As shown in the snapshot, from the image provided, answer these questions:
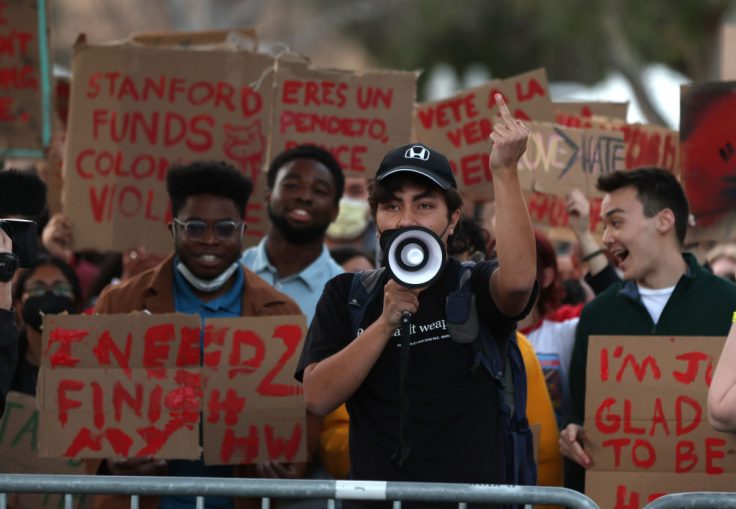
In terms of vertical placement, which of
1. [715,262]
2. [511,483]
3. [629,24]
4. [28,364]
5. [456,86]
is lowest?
[511,483]

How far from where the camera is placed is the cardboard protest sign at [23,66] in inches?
292

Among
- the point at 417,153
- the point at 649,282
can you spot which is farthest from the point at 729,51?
the point at 417,153

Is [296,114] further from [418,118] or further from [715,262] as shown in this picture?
[715,262]

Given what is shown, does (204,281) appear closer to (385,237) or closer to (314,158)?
(314,158)

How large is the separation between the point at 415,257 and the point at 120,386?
1653mm

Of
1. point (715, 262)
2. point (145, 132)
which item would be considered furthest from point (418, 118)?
point (715, 262)

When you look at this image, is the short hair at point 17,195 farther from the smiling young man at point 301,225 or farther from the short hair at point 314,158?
the short hair at point 314,158

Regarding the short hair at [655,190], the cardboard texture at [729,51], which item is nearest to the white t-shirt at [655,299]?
the short hair at [655,190]

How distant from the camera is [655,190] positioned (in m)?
5.88

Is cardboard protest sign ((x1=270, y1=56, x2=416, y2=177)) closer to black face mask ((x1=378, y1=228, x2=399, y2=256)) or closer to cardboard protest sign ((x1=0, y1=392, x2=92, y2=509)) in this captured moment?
cardboard protest sign ((x1=0, y1=392, x2=92, y2=509))

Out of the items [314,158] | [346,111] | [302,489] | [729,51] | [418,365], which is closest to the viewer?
[302,489]

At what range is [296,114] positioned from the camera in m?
7.30

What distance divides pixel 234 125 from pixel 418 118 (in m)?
0.93

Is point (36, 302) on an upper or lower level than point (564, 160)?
lower
